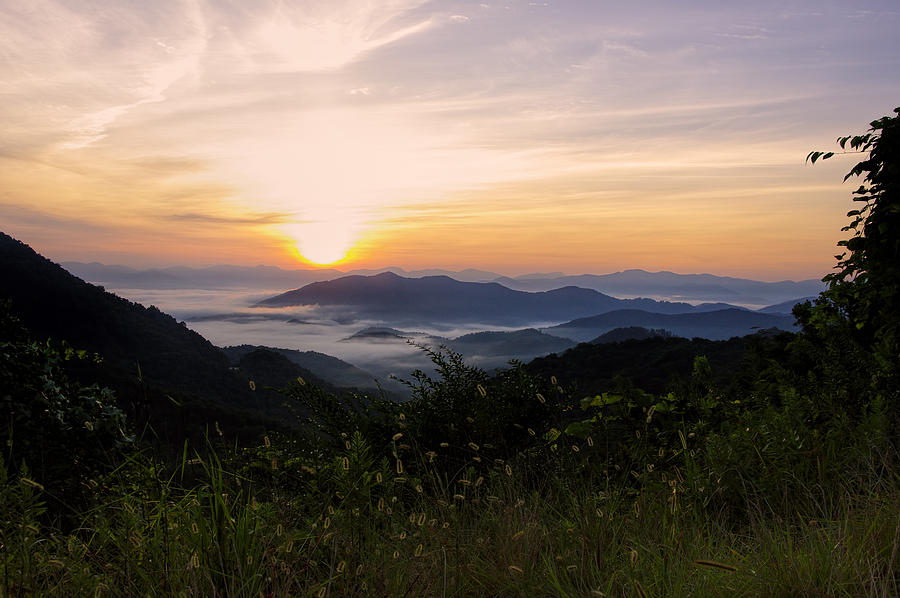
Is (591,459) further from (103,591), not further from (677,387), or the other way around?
(103,591)

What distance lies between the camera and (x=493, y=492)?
12.6 feet

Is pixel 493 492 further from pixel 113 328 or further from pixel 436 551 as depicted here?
pixel 113 328

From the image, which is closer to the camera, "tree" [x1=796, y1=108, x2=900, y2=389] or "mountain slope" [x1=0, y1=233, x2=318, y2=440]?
"tree" [x1=796, y1=108, x2=900, y2=389]

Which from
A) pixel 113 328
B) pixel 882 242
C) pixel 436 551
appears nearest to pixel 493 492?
pixel 436 551

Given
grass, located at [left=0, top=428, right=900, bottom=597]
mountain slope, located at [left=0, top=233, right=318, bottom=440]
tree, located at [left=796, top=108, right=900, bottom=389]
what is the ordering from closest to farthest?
grass, located at [left=0, top=428, right=900, bottom=597] < tree, located at [left=796, top=108, right=900, bottom=389] < mountain slope, located at [left=0, top=233, right=318, bottom=440]

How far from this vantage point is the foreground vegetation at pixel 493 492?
8.07 ft

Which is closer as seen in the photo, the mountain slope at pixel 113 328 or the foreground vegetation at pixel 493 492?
the foreground vegetation at pixel 493 492

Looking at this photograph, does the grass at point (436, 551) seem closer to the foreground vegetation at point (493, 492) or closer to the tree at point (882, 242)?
the foreground vegetation at point (493, 492)

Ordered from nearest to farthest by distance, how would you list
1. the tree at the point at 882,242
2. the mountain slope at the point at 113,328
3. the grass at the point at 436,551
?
the grass at the point at 436,551 → the tree at the point at 882,242 → the mountain slope at the point at 113,328

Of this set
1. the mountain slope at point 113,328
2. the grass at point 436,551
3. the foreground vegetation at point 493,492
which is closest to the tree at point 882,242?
the foreground vegetation at point 493,492

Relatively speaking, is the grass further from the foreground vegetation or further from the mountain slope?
the mountain slope

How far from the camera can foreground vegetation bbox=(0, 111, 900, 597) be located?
2.46 metres

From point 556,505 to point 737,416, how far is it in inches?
108

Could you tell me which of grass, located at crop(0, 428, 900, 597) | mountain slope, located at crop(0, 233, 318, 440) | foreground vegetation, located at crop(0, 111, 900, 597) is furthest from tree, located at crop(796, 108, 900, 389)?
mountain slope, located at crop(0, 233, 318, 440)
